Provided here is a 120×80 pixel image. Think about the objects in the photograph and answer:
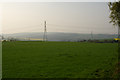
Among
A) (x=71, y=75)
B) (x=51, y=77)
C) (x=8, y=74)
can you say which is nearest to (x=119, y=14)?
(x=71, y=75)

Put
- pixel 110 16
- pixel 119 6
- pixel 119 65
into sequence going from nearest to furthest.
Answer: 1. pixel 119 65
2. pixel 119 6
3. pixel 110 16

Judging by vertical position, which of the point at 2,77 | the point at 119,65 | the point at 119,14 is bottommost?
the point at 2,77

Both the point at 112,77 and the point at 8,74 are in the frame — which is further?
the point at 8,74

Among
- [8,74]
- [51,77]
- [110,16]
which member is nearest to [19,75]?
[8,74]

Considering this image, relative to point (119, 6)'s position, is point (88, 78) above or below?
below

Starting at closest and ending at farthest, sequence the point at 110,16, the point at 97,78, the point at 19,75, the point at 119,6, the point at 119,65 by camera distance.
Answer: the point at 119,65 → the point at 97,78 → the point at 19,75 → the point at 119,6 → the point at 110,16

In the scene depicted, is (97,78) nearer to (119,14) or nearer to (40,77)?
(40,77)

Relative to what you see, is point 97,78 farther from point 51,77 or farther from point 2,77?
point 2,77

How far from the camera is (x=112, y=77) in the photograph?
703 centimetres

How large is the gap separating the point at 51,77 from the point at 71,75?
102 cm

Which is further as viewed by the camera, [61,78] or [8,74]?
[8,74]

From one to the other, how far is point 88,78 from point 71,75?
93cm

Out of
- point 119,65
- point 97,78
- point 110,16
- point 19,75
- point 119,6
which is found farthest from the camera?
point 110,16

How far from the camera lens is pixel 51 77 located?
7562 mm
